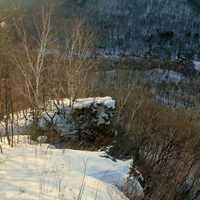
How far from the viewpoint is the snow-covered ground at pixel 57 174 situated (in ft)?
12.5

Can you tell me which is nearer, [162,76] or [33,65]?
[33,65]

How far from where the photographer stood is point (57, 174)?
4.31m

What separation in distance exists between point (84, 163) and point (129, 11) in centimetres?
6676

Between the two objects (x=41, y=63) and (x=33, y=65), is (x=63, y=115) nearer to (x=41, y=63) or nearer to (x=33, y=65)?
(x=41, y=63)

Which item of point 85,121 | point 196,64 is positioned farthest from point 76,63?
point 196,64

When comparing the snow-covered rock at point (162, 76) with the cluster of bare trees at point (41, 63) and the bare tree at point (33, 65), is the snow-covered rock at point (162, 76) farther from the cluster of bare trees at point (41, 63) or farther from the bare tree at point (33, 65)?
the bare tree at point (33, 65)

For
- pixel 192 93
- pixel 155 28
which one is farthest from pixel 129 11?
pixel 192 93

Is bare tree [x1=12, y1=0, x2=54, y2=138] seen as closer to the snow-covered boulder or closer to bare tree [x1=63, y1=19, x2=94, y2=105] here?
bare tree [x1=63, y1=19, x2=94, y2=105]

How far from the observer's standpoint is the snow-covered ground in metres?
3.80

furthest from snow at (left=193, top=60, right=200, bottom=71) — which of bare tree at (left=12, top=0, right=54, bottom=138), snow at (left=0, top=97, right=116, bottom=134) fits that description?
snow at (left=0, top=97, right=116, bottom=134)

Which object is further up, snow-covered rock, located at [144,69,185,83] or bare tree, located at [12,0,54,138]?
bare tree, located at [12,0,54,138]

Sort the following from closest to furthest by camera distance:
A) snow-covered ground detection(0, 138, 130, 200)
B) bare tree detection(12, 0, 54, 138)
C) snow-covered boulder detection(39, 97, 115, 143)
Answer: snow-covered ground detection(0, 138, 130, 200) < snow-covered boulder detection(39, 97, 115, 143) < bare tree detection(12, 0, 54, 138)

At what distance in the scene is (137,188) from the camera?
4.96m

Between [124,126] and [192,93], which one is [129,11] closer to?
[192,93]
